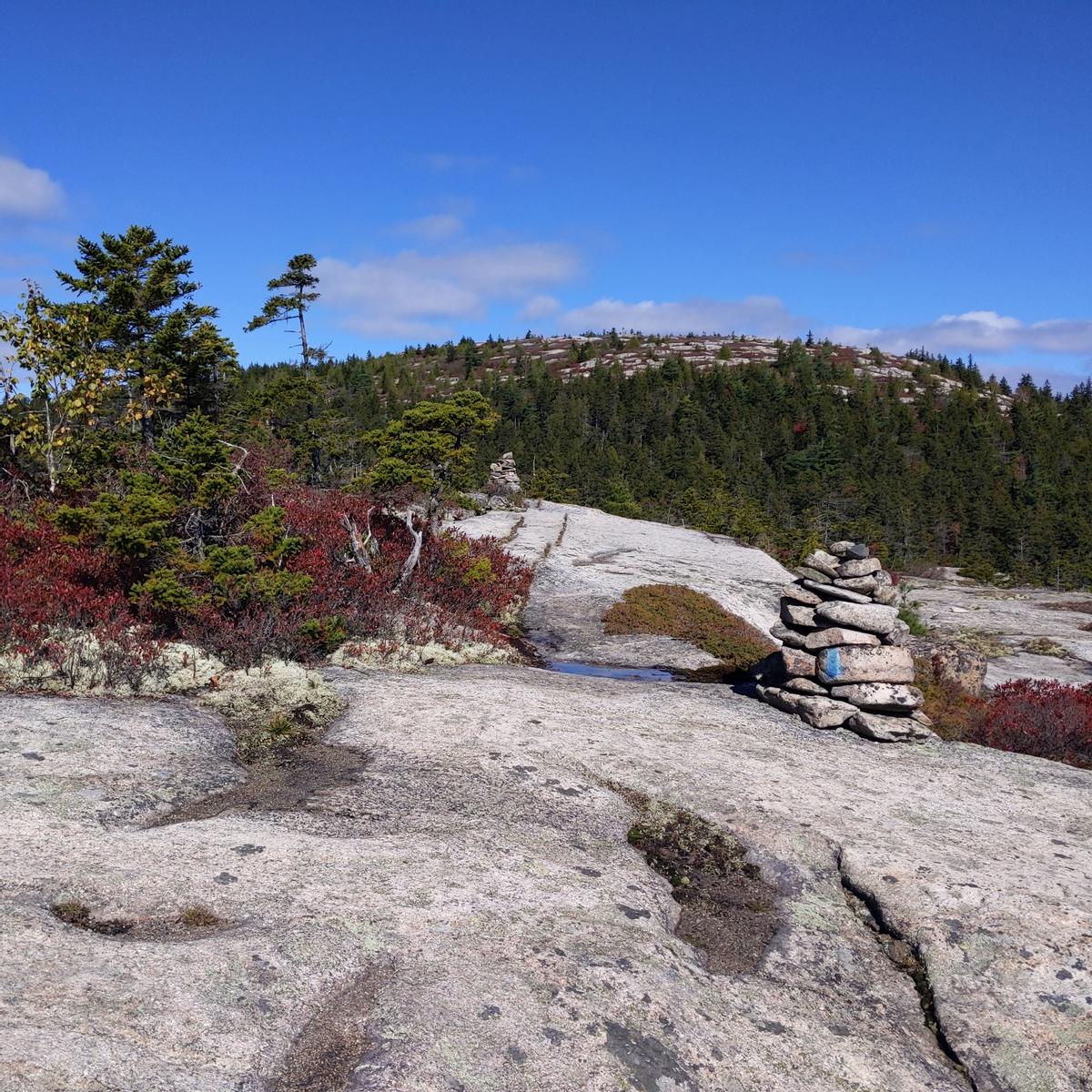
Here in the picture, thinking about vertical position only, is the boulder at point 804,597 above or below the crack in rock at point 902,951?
above

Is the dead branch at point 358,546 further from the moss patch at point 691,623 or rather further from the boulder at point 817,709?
the boulder at point 817,709

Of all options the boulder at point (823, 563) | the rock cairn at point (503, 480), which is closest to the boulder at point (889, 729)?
the boulder at point (823, 563)

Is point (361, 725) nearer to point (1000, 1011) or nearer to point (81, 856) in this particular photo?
point (81, 856)

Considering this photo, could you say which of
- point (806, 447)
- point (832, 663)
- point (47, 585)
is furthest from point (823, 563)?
point (806, 447)

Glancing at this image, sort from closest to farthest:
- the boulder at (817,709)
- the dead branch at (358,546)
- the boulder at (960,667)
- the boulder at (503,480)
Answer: the boulder at (817,709), the boulder at (960,667), the dead branch at (358,546), the boulder at (503,480)

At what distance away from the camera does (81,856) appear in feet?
19.4

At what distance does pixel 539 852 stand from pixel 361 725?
3.71 m

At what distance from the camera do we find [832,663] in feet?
38.8

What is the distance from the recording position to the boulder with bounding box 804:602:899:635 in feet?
40.0

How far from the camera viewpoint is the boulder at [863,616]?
40.0 ft

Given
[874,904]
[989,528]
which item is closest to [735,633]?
[874,904]

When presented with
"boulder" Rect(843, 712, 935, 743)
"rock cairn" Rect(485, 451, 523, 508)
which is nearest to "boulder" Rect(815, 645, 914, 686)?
"boulder" Rect(843, 712, 935, 743)

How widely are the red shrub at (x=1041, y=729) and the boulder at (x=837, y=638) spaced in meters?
2.55

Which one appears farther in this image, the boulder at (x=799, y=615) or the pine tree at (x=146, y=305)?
the pine tree at (x=146, y=305)
